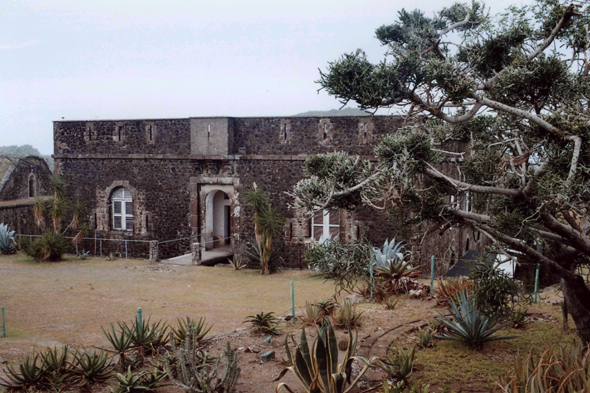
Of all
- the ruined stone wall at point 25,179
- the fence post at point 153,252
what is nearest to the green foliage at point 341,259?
the fence post at point 153,252

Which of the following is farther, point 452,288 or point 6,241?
point 6,241

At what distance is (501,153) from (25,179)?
23.0 metres

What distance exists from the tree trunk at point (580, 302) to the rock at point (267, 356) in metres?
3.82

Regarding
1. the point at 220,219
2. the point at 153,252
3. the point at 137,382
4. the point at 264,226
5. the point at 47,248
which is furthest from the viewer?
the point at 220,219

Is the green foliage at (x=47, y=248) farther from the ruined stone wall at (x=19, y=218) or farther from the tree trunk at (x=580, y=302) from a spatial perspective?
the tree trunk at (x=580, y=302)

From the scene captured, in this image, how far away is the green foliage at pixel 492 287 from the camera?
6.38 m

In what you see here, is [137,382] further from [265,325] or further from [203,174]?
[203,174]

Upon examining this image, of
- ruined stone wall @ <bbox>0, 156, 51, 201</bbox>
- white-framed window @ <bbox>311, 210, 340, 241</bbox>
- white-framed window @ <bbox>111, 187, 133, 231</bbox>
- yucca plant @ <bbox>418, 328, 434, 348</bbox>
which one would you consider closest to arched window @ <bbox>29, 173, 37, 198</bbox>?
ruined stone wall @ <bbox>0, 156, 51, 201</bbox>

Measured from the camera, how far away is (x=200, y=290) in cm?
1201

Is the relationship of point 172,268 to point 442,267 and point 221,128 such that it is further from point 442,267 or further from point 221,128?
point 442,267

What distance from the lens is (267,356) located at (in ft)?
22.8

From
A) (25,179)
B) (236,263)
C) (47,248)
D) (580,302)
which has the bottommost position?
(236,263)

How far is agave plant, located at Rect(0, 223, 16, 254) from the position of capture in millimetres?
16766

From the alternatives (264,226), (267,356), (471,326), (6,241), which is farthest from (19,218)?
(471,326)
